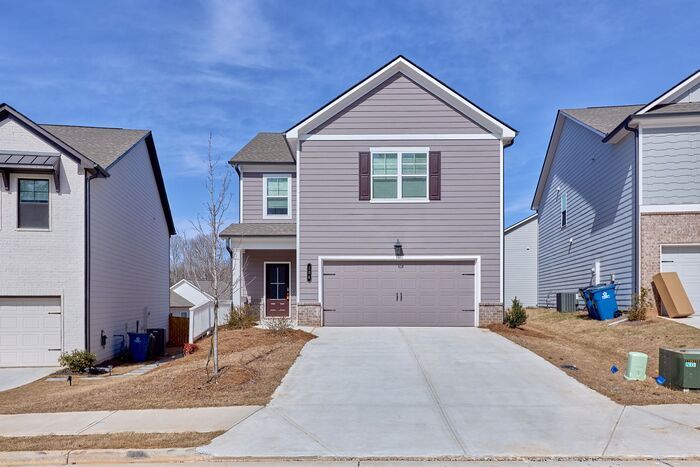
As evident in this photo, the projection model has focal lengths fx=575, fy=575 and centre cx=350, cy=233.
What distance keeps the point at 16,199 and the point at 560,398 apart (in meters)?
14.1

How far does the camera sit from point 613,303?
19.3m

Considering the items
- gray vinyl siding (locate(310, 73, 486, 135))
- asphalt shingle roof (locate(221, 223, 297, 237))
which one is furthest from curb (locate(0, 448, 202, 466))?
asphalt shingle roof (locate(221, 223, 297, 237))

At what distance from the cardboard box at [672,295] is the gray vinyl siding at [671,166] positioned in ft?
7.91

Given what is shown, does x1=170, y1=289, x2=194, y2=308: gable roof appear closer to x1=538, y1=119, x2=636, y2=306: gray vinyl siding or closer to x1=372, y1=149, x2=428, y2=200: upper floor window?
x1=538, y1=119, x2=636, y2=306: gray vinyl siding

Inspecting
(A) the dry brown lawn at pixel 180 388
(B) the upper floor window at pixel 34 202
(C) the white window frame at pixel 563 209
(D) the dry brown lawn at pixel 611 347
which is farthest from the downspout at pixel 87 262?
(C) the white window frame at pixel 563 209

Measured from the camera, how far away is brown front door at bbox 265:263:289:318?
22.9 metres

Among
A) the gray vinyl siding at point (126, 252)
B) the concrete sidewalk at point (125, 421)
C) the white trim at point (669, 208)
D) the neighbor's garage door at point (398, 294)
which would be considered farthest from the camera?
the neighbor's garage door at point (398, 294)

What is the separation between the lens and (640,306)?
1767 cm

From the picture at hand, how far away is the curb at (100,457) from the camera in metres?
7.07

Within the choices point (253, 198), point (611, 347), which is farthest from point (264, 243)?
point (611, 347)

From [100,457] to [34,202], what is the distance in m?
10.5

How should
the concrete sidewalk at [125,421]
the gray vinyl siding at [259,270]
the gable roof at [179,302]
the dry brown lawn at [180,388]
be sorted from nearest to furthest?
1. the concrete sidewalk at [125,421]
2. the dry brown lawn at [180,388]
3. the gray vinyl siding at [259,270]
4. the gable roof at [179,302]

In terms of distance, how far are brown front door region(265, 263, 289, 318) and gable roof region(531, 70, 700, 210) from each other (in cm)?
1306

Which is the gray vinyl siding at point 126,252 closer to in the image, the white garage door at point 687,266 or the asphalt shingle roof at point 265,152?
the asphalt shingle roof at point 265,152
